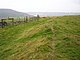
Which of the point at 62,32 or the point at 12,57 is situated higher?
the point at 62,32

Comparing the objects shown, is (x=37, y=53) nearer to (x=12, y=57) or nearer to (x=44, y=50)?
(x=44, y=50)

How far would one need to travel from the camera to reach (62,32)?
80.1 ft

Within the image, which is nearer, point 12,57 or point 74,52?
point 74,52

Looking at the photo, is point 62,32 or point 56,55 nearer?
point 56,55

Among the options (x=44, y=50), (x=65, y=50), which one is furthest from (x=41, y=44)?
(x=65, y=50)

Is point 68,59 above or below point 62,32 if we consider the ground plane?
below

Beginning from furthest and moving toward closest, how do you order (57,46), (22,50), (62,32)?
(62,32), (22,50), (57,46)

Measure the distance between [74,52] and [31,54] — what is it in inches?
181

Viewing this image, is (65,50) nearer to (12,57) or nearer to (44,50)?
(44,50)

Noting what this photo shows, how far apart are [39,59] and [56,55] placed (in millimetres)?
1739

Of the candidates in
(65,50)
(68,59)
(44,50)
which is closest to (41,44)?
(44,50)

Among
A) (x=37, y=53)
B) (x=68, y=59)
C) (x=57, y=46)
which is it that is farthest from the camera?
(x=57, y=46)

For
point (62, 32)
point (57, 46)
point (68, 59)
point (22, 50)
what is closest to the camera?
point (68, 59)

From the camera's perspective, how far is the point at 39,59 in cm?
1702
